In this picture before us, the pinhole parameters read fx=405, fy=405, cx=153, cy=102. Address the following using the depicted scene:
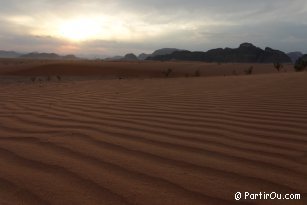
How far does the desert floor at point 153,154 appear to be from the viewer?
6.95 ft

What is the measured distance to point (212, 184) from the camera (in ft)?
7.25

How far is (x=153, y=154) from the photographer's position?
2.80 meters

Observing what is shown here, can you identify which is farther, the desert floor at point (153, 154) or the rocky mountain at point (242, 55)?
the rocky mountain at point (242, 55)

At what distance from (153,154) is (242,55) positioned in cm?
6463

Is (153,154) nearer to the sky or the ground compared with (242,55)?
nearer to the sky

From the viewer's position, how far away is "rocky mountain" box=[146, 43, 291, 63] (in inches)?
2489

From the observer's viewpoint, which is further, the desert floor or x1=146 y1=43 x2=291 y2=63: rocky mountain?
x1=146 y1=43 x2=291 y2=63: rocky mountain

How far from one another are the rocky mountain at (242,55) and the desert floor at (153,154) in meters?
59.7

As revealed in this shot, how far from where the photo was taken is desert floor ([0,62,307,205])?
2119 millimetres

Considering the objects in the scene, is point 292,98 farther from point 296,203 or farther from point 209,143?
point 296,203

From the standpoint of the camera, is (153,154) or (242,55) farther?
(242,55)

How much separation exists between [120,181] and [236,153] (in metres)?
0.92

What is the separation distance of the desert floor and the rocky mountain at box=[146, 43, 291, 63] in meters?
59.7

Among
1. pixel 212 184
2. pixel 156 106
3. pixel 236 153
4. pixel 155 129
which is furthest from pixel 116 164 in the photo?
pixel 156 106
